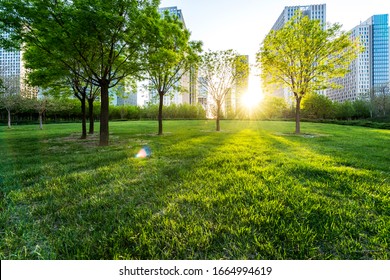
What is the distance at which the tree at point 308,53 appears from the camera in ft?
40.9

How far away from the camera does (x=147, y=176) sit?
4.27m

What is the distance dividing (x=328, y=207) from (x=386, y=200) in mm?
1128

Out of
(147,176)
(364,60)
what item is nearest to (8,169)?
(147,176)

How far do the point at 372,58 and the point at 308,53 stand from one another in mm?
121558

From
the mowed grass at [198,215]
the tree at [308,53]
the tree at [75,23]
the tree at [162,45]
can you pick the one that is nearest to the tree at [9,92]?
the tree at [75,23]

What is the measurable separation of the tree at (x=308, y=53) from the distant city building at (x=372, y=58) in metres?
86.7

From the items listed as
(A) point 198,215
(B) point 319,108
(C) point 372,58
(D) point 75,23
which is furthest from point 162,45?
(C) point 372,58

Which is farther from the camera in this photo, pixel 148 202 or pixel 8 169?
pixel 8 169

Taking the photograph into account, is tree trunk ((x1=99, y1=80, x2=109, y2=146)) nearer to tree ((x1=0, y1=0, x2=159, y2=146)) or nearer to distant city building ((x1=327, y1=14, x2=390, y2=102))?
tree ((x1=0, y1=0, x2=159, y2=146))

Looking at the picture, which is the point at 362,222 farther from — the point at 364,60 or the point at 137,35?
the point at 364,60

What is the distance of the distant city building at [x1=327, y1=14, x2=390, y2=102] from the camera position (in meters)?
84.9

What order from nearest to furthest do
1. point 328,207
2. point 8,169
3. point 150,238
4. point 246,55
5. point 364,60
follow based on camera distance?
point 150,238, point 328,207, point 8,169, point 246,55, point 364,60

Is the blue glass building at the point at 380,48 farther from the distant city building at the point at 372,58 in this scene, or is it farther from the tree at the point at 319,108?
the tree at the point at 319,108
